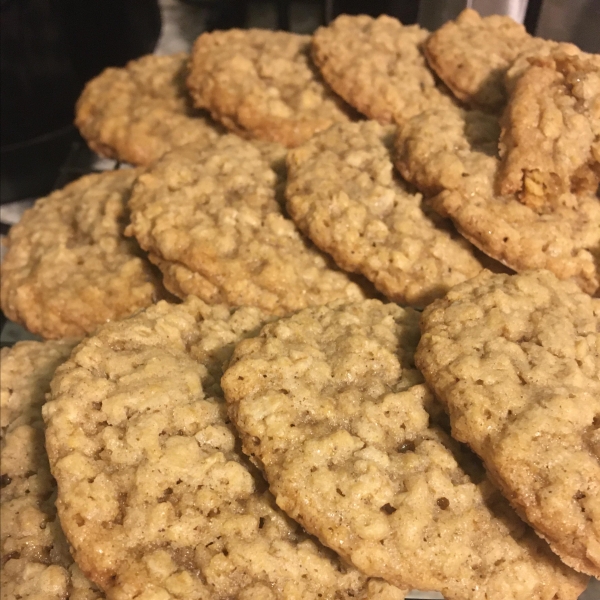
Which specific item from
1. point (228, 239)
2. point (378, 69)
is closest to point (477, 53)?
point (378, 69)

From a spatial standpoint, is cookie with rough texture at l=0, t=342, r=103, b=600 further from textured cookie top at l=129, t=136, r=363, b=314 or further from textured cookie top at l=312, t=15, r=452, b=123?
textured cookie top at l=312, t=15, r=452, b=123

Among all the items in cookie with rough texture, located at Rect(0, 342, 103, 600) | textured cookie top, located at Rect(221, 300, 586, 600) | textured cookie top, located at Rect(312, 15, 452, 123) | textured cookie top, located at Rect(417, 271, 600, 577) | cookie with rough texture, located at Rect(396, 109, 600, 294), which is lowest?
cookie with rough texture, located at Rect(0, 342, 103, 600)

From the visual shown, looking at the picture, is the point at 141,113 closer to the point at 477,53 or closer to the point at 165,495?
the point at 477,53

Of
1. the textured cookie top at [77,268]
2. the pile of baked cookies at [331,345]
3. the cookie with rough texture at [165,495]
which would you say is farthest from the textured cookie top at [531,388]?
the textured cookie top at [77,268]

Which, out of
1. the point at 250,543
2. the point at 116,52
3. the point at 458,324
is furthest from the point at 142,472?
the point at 116,52

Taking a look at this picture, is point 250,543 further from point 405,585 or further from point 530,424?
point 530,424

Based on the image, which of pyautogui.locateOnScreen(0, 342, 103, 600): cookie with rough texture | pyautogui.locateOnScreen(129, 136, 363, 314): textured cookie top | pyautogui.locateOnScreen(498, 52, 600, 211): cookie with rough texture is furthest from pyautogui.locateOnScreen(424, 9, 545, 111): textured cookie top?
pyautogui.locateOnScreen(0, 342, 103, 600): cookie with rough texture

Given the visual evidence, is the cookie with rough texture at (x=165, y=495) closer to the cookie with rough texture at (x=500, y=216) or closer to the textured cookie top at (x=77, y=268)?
the textured cookie top at (x=77, y=268)
